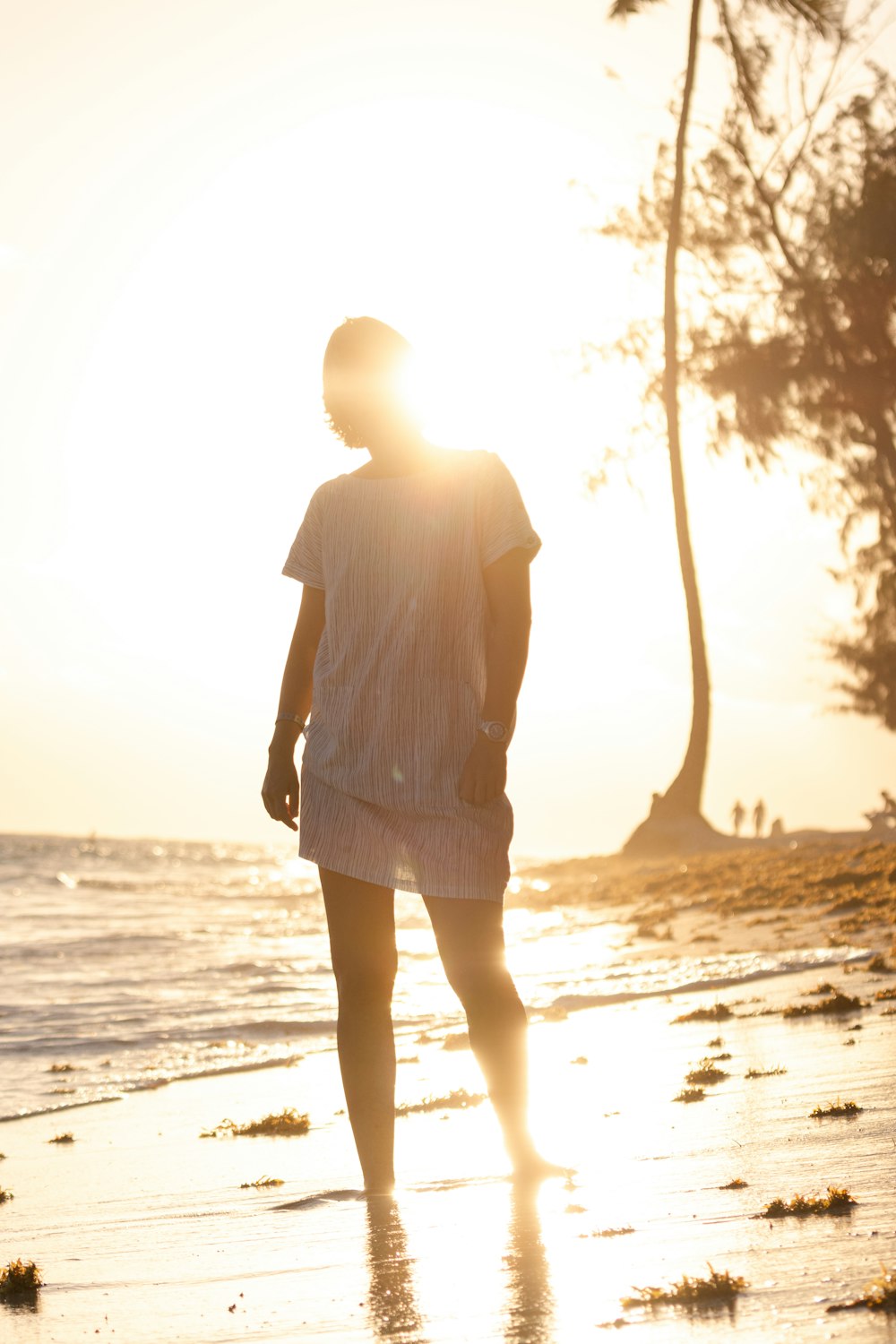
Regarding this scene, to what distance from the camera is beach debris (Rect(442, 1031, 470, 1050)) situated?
262 inches

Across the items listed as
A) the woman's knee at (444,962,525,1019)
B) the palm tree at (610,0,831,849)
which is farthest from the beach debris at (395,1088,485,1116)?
the palm tree at (610,0,831,849)

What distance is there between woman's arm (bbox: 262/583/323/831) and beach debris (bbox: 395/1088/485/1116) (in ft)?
5.70

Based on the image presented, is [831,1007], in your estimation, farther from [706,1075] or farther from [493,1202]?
[493,1202]

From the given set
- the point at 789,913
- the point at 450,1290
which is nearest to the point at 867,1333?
the point at 450,1290

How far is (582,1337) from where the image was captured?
6.26 ft

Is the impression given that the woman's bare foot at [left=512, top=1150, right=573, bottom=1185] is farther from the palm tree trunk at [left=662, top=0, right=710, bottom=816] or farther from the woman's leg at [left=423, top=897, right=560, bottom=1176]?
the palm tree trunk at [left=662, top=0, right=710, bottom=816]

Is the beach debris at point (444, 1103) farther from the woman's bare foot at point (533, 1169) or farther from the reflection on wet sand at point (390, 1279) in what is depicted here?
the reflection on wet sand at point (390, 1279)


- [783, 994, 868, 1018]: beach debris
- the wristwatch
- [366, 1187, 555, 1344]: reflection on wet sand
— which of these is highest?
the wristwatch

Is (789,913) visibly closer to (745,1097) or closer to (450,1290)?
(745,1097)

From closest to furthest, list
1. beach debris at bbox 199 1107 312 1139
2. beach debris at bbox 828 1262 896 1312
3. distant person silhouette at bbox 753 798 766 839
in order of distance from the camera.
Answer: beach debris at bbox 828 1262 896 1312 → beach debris at bbox 199 1107 312 1139 → distant person silhouette at bbox 753 798 766 839

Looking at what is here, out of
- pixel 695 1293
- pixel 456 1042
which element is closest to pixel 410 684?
pixel 695 1293

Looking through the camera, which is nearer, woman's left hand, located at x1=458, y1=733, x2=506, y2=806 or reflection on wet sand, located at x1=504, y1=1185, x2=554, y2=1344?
reflection on wet sand, located at x1=504, y1=1185, x2=554, y2=1344

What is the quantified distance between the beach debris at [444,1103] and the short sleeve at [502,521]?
2.23m

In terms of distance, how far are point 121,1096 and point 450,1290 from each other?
14.4 feet
